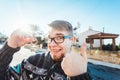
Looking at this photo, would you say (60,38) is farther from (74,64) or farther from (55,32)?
(74,64)

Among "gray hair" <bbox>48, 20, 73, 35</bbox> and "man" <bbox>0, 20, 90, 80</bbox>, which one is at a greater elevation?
"gray hair" <bbox>48, 20, 73, 35</bbox>

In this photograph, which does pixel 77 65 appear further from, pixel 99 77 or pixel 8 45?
pixel 99 77

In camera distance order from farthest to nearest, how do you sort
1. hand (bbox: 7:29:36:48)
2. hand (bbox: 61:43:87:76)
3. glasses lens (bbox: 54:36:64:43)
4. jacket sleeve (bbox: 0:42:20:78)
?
1. jacket sleeve (bbox: 0:42:20:78)
2. hand (bbox: 7:29:36:48)
3. glasses lens (bbox: 54:36:64:43)
4. hand (bbox: 61:43:87:76)

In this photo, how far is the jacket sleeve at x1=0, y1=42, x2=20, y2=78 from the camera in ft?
5.70

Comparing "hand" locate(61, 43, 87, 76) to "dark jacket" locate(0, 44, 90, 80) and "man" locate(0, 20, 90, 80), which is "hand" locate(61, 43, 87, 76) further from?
"dark jacket" locate(0, 44, 90, 80)

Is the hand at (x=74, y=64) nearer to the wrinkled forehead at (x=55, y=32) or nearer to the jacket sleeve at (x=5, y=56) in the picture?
the wrinkled forehead at (x=55, y=32)

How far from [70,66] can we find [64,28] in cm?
57

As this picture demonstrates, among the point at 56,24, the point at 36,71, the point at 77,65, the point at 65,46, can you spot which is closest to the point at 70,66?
the point at 77,65

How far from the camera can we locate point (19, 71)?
188 centimetres

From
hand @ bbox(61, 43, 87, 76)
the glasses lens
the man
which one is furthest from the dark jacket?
hand @ bbox(61, 43, 87, 76)

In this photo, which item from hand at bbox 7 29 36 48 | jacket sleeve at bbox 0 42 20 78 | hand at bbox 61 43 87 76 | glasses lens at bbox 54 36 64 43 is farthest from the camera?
jacket sleeve at bbox 0 42 20 78

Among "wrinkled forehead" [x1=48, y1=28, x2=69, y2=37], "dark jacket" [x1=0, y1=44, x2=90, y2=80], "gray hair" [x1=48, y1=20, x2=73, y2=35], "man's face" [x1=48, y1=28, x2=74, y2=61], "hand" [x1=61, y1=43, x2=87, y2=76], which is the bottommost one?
"dark jacket" [x1=0, y1=44, x2=90, y2=80]

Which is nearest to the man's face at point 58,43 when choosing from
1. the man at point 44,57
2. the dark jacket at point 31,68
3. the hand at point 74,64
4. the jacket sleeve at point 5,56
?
the man at point 44,57

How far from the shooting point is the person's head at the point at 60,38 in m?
1.52
